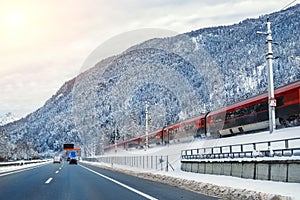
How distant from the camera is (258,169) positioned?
1234cm

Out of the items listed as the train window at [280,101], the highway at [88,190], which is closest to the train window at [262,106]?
the train window at [280,101]

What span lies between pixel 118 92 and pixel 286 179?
8808 cm

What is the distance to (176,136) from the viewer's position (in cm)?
5238

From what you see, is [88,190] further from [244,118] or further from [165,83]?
[165,83]

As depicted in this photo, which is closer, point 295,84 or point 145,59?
point 295,84

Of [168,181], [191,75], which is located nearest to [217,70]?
[191,75]

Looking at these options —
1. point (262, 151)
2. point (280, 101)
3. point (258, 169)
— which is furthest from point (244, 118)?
point (258, 169)

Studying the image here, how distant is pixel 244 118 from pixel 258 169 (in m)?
23.4

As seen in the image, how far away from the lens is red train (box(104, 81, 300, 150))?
92.5ft

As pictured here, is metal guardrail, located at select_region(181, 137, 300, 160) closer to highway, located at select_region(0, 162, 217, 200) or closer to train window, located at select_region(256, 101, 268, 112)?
highway, located at select_region(0, 162, 217, 200)

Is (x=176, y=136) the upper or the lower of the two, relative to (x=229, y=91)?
lower

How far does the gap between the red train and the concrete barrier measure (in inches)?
509

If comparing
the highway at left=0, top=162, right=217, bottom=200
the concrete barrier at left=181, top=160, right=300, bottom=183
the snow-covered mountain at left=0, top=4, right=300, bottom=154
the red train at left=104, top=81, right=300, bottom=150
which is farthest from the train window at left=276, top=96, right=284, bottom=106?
the snow-covered mountain at left=0, top=4, right=300, bottom=154

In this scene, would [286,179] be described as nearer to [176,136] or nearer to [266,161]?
[266,161]
